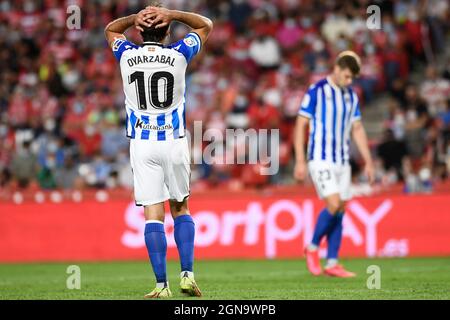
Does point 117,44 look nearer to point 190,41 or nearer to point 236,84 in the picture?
point 190,41

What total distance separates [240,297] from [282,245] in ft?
23.8

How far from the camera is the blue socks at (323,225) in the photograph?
11.8 m

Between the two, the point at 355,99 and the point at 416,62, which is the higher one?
the point at 416,62

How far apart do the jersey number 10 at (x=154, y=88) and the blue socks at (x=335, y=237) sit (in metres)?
3.76

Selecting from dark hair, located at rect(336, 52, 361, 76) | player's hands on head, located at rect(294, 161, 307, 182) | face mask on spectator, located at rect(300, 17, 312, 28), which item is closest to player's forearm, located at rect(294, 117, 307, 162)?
player's hands on head, located at rect(294, 161, 307, 182)

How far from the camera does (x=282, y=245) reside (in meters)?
15.9

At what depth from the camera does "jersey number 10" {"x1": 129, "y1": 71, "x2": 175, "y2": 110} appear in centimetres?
874

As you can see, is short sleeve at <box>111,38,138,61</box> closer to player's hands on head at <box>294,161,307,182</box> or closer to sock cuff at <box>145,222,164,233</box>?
sock cuff at <box>145,222,164,233</box>

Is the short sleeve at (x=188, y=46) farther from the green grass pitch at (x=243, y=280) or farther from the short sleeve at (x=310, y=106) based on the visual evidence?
the short sleeve at (x=310, y=106)

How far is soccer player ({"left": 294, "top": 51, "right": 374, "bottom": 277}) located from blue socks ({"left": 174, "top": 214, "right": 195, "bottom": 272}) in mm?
3004

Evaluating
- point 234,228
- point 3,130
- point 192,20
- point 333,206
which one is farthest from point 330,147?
point 3,130

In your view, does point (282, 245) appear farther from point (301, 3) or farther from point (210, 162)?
point (301, 3)

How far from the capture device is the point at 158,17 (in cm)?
852

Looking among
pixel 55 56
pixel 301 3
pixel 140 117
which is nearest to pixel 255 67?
pixel 301 3
